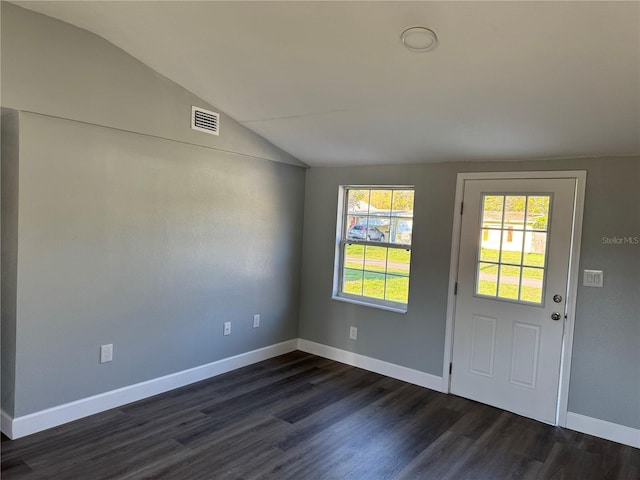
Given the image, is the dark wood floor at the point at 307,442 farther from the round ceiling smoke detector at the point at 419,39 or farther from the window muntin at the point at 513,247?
the round ceiling smoke detector at the point at 419,39

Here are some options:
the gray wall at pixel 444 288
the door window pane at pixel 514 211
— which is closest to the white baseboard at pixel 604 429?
the gray wall at pixel 444 288

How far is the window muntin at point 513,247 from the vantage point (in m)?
3.33

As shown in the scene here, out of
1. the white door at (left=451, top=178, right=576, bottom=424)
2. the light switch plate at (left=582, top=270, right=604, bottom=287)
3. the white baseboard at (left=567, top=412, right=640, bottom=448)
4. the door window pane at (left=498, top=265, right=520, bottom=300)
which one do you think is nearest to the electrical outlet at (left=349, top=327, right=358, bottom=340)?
the white door at (left=451, top=178, right=576, bottom=424)

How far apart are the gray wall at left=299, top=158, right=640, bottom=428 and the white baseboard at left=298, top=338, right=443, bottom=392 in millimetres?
56

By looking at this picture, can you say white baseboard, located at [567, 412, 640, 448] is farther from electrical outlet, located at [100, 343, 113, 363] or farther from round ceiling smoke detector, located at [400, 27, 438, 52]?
electrical outlet, located at [100, 343, 113, 363]

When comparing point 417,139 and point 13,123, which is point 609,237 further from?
point 13,123

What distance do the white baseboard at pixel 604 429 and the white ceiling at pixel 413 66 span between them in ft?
6.32

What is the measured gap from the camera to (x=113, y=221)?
3.03 meters

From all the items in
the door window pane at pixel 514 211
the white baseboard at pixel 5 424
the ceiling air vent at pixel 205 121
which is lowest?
the white baseboard at pixel 5 424

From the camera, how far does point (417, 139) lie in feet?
11.1

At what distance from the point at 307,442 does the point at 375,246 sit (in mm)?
2057

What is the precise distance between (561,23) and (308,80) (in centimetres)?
149

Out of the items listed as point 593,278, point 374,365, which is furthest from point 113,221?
point 593,278

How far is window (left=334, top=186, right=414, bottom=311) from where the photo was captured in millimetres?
4109
